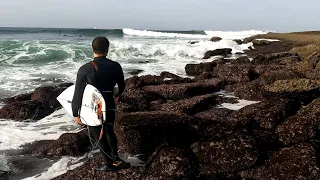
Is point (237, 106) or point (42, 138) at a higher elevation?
point (237, 106)

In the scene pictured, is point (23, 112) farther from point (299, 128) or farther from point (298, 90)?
point (298, 90)

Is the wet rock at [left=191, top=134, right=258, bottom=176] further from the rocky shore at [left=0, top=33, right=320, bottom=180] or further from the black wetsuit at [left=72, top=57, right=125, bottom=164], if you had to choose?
the black wetsuit at [left=72, top=57, right=125, bottom=164]

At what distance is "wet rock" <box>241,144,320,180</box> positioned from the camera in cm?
442

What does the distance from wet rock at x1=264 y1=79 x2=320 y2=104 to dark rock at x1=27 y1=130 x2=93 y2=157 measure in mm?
4728

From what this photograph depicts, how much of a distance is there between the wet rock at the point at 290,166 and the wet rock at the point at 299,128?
20.9 inches

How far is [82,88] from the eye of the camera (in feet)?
13.6

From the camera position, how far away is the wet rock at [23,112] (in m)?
8.64

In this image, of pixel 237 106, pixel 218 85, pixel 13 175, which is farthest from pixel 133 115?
pixel 218 85

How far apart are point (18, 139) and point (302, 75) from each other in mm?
7889

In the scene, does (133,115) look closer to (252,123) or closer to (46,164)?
(46,164)

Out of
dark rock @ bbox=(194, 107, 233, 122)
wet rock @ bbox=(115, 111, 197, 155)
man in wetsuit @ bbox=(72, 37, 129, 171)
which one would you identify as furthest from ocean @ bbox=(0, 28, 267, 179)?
dark rock @ bbox=(194, 107, 233, 122)

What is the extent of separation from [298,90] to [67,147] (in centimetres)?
542

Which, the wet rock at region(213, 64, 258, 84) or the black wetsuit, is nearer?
the black wetsuit

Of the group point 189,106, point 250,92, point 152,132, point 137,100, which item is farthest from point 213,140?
point 250,92
